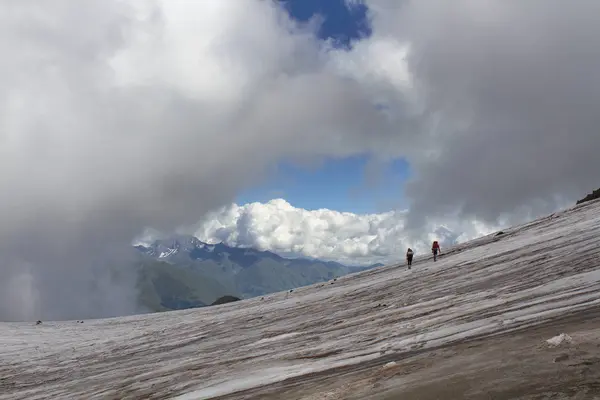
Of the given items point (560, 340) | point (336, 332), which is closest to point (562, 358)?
point (560, 340)

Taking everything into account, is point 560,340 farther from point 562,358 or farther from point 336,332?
point 336,332

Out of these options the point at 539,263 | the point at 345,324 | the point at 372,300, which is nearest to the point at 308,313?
the point at 372,300

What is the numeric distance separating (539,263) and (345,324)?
11231 millimetres

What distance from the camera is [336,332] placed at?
74.8ft

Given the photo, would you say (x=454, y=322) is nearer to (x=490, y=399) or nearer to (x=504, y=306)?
(x=504, y=306)

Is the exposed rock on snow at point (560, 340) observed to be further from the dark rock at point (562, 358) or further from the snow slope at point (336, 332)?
the snow slope at point (336, 332)

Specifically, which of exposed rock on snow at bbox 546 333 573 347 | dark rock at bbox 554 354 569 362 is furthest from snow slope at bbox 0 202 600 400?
dark rock at bbox 554 354 569 362

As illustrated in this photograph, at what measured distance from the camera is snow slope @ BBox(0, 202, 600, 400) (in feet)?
55.6

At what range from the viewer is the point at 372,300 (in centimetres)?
3031

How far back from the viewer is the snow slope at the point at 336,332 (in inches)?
667

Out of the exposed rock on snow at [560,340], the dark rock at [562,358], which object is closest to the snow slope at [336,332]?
the exposed rock on snow at [560,340]

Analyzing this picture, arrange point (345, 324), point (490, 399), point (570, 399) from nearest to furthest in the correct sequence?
1. point (570, 399)
2. point (490, 399)
3. point (345, 324)

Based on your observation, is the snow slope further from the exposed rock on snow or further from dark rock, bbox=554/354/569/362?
dark rock, bbox=554/354/569/362

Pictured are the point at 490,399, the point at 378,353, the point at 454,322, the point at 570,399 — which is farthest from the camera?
the point at 454,322
